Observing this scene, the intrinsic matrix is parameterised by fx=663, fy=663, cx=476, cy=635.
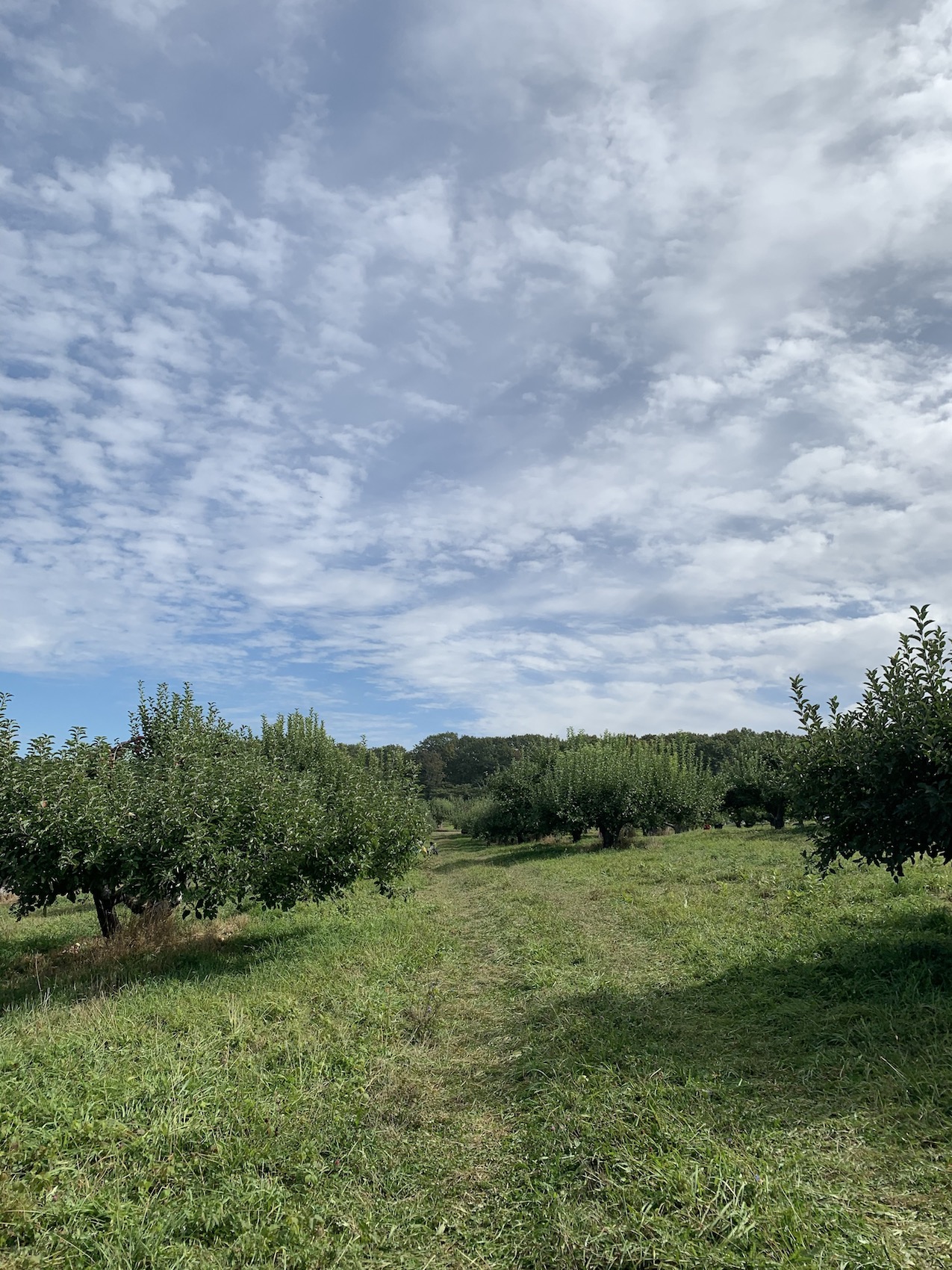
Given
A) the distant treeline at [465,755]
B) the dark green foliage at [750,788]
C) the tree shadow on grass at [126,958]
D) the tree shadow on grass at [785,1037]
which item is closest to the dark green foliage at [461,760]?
the distant treeline at [465,755]

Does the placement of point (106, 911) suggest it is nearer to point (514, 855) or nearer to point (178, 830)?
point (178, 830)

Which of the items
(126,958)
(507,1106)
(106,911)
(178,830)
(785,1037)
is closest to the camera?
(507,1106)

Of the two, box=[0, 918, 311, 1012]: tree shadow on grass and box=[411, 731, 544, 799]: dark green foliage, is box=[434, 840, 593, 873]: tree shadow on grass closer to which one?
box=[0, 918, 311, 1012]: tree shadow on grass

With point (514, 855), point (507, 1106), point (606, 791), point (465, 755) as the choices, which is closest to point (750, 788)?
point (606, 791)

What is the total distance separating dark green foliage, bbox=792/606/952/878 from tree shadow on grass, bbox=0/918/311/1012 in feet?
35.4

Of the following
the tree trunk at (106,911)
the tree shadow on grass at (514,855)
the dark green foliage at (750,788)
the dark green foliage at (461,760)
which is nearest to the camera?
the tree trunk at (106,911)

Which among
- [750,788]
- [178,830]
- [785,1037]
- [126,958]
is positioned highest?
[178,830]

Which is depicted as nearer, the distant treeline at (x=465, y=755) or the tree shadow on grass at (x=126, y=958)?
the tree shadow on grass at (x=126, y=958)

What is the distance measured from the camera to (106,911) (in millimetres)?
14383

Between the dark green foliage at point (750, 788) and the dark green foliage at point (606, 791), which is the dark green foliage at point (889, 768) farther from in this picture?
the dark green foliage at point (750, 788)

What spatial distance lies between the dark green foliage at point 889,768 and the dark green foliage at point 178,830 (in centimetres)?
991

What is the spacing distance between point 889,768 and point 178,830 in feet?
38.6

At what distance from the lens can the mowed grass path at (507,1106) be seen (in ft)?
15.1

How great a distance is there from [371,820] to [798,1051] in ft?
35.8
